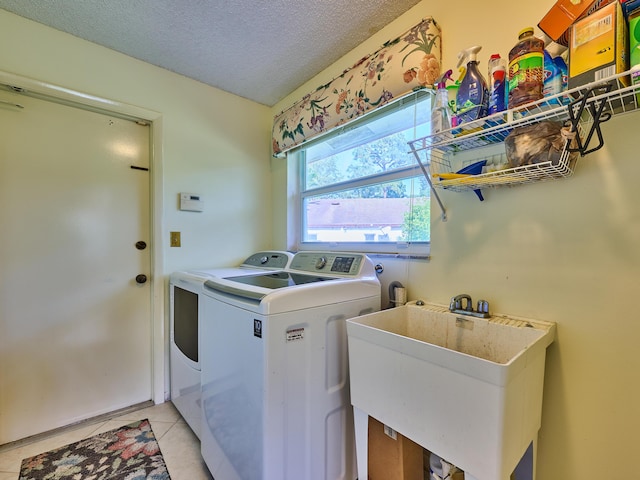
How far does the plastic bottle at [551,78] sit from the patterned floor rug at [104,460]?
2.20m

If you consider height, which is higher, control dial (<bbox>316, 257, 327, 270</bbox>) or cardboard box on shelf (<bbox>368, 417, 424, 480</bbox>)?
control dial (<bbox>316, 257, 327, 270</bbox>)

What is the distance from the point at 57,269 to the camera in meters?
1.67

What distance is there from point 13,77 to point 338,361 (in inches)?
86.9

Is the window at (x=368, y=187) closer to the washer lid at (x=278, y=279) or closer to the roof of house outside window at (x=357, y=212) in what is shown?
the roof of house outside window at (x=357, y=212)

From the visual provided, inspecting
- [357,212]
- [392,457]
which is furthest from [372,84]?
[392,457]

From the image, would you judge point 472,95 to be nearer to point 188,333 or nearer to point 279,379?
point 279,379

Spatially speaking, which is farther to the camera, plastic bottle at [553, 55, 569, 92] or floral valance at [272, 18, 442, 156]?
floral valance at [272, 18, 442, 156]

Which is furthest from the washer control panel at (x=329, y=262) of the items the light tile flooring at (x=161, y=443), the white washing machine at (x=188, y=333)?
the light tile flooring at (x=161, y=443)

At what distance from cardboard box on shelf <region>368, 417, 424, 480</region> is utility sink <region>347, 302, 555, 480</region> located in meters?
0.05

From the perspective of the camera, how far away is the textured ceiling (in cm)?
142

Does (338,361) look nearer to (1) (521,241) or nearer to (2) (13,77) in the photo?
(1) (521,241)

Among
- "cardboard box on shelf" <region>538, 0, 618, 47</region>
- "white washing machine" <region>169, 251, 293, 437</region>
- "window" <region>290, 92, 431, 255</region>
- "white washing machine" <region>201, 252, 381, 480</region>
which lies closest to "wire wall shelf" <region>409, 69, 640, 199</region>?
"cardboard box on shelf" <region>538, 0, 618, 47</region>

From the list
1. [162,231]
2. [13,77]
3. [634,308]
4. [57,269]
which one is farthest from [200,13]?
[634,308]

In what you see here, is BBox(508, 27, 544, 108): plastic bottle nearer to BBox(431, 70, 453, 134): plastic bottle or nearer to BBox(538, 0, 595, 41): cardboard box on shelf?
BBox(538, 0, 595, 41): cardboard box on shelf
